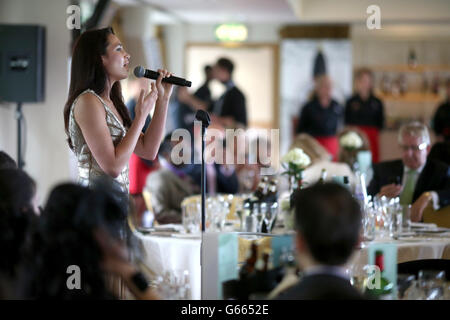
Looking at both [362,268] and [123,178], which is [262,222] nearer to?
[123,178]

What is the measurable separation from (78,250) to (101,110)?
3.88ft

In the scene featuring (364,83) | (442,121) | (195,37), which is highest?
(195,37)

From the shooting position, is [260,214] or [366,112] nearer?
[260,214]

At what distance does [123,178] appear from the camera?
292 cm

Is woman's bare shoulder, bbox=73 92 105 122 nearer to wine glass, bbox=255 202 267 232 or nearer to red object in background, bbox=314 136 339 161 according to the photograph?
wine glass, bbox=255 202 267 232

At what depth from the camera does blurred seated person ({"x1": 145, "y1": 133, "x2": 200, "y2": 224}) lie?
5203mm

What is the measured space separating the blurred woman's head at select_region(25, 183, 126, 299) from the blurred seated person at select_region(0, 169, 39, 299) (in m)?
0.07

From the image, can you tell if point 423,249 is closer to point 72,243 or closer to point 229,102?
point 72,243

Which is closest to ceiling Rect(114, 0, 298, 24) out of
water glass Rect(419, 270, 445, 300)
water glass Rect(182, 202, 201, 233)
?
water glass Rect(182, 202, 201, 233)

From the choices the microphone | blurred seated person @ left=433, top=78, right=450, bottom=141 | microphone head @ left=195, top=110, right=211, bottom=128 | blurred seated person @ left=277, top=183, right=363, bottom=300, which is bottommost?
blurred seated person @ left=277, top=183, right=363, bottom=300

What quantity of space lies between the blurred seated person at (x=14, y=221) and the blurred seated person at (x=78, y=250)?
0.07 metres

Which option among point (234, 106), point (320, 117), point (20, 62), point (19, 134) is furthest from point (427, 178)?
point (320, 117)

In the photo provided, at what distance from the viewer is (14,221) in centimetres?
203
